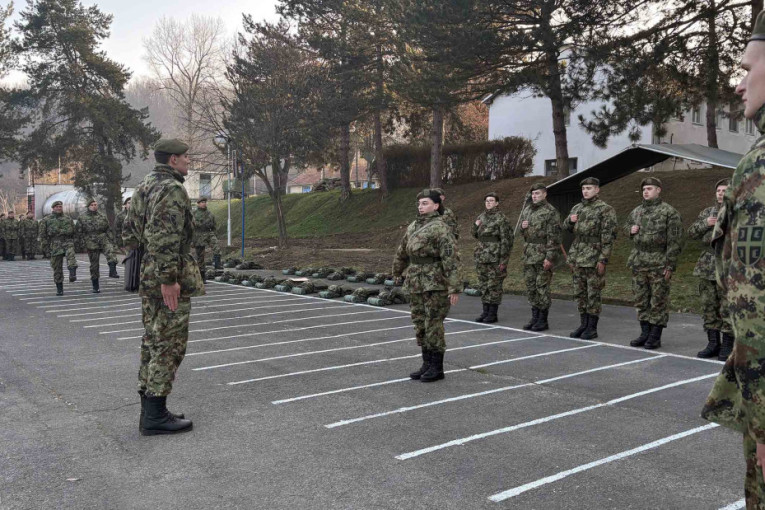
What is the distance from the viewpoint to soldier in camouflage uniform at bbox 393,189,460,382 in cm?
692

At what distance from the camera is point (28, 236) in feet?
97.5

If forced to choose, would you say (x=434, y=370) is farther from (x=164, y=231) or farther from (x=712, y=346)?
(x=712, y=346)

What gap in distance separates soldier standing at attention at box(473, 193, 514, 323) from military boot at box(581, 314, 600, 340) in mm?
1798

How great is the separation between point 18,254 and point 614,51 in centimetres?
2806

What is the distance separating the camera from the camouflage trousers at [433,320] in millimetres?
6934

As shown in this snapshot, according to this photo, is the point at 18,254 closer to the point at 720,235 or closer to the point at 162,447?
the point at 162,447

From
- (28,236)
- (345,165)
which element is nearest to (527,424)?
(28,236)

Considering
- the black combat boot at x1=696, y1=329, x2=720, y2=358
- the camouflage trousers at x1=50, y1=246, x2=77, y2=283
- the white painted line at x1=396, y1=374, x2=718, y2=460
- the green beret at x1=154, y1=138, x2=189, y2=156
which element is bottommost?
the white painted line at x1=396, y1=374, x2=718, y2=460

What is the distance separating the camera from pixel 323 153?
40.7 m

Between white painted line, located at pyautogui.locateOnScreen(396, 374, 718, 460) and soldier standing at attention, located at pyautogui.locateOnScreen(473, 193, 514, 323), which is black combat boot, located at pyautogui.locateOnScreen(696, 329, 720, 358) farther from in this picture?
soldier standing at attention, located at pyautogui.locateOnScreen(473, 193, 514, 323)

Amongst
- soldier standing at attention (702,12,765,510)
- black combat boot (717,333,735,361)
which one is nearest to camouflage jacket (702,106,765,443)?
soldier standing at attention (702,12,765,510)

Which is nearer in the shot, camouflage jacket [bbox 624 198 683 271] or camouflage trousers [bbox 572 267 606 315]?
camouflage jacket [bbox 624 198 683 271]

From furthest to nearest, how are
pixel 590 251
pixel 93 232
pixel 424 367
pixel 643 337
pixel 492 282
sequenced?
pixel 93 232 < pixel 492 282 < pixel 590 251 < pixel 643 337 < pixel 424 367

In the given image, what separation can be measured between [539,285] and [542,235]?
2.50 ft
